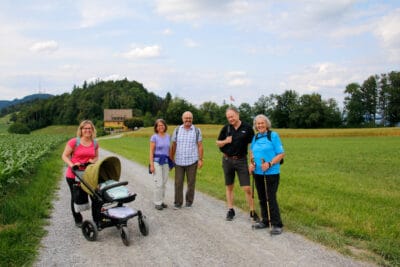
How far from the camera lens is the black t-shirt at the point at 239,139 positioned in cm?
694

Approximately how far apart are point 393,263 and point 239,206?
152 inches

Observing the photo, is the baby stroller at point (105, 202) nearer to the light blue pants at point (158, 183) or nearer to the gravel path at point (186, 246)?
the gravel path at point (186, 246)

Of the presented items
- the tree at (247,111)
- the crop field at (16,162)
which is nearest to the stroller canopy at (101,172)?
the crop field at (16,162)

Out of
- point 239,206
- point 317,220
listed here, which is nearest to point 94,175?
point 239,206

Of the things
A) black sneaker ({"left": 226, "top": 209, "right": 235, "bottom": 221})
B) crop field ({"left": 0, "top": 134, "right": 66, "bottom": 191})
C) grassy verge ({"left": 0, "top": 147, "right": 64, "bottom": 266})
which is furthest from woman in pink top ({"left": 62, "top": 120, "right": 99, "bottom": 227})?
crop field ({"left": 0, "top": 134, "right": 66, "bottom": 191})

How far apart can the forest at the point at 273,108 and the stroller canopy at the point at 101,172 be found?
61.4m

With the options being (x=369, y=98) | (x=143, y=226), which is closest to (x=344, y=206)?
(x=143, y=226)

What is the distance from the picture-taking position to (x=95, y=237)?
5832 millimetres

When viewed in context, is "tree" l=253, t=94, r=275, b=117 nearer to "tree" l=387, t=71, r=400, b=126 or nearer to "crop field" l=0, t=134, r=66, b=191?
"tree" l=387, t=71, r=400, b=126

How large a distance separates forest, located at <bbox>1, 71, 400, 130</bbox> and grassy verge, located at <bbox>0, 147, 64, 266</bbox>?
58.8m

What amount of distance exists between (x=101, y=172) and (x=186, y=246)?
6.73 ft

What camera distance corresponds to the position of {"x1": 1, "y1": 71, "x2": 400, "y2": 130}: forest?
293ft

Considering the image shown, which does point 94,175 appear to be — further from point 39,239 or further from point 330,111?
point 330,111

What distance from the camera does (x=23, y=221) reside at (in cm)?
668
